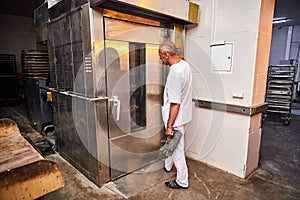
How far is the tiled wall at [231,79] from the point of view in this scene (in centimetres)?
213

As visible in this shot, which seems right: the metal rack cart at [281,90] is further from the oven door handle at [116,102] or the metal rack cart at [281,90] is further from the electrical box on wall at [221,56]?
the oven door handle at [116,102]

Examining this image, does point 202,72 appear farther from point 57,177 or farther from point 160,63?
point 57,177

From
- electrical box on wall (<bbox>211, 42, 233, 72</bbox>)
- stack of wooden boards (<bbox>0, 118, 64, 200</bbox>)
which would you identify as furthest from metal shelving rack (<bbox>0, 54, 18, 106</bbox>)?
electrical box on wall (<bbox>211, 42, 233, 72</bbox>)

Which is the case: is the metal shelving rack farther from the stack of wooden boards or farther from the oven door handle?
the stack of wooden boards

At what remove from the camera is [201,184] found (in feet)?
7.36

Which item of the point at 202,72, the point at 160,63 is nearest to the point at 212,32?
the point at 202,72

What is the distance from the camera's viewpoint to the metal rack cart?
485 cm

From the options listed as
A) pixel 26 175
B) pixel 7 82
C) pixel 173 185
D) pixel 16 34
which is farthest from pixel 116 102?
pixel 16 34

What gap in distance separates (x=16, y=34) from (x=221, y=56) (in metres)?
8.26

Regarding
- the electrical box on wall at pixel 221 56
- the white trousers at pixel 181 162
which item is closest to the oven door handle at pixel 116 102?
the white trousers at pixel 181 162

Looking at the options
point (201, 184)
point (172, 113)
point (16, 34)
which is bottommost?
point (201, 184)

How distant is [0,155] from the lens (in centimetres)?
122

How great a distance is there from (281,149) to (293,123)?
7.19ft

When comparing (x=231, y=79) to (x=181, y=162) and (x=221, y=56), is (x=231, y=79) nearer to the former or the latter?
(x=221, y=56)
